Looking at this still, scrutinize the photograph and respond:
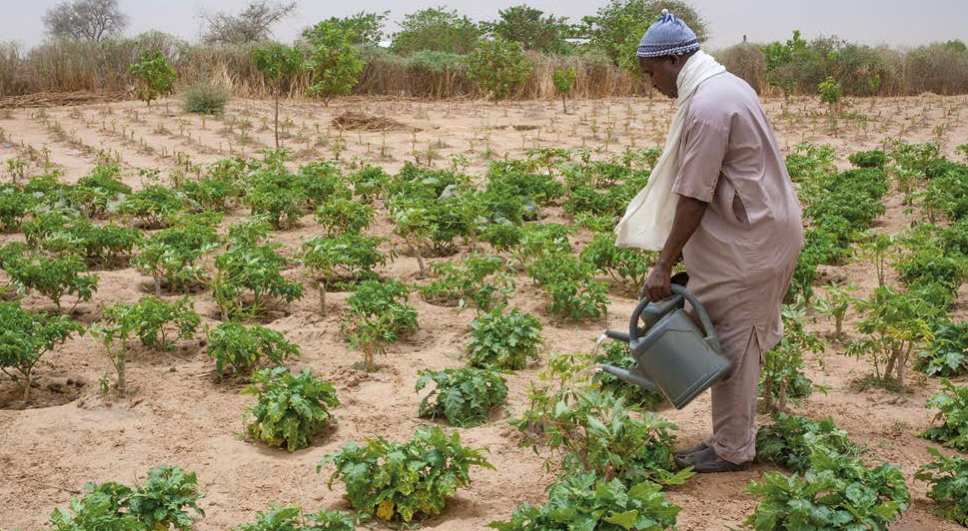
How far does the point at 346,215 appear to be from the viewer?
871cm

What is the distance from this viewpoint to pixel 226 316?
21.7ft

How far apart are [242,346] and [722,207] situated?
2.98 metres

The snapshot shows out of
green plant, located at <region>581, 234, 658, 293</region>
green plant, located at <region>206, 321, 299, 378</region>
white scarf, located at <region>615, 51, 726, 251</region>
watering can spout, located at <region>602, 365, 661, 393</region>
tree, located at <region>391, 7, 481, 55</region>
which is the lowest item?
green plant, located at <region>206, 321, 299, 378</region>

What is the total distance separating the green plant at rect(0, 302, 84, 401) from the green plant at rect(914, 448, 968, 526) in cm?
449

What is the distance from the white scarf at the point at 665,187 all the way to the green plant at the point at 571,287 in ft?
8.37

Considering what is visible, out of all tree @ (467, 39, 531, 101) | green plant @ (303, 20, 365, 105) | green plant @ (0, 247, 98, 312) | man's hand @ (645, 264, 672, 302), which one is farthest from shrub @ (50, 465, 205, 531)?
tree @ (467, 39, 531, 101)

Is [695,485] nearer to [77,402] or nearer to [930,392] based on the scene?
[930,392]

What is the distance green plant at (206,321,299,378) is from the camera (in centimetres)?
560

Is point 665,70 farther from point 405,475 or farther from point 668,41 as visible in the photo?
point 405,475

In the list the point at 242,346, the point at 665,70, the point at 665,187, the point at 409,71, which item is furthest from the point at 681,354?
the point at 409,71

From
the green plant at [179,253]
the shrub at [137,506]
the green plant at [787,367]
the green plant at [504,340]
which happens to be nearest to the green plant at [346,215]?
the green plant at [179,253]

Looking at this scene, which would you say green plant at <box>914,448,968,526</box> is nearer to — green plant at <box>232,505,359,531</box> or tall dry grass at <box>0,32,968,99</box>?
green plant at <box>232,505,359,531</box>

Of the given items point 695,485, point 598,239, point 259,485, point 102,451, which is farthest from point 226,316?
point 695,485

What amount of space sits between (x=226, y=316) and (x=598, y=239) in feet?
9.37
